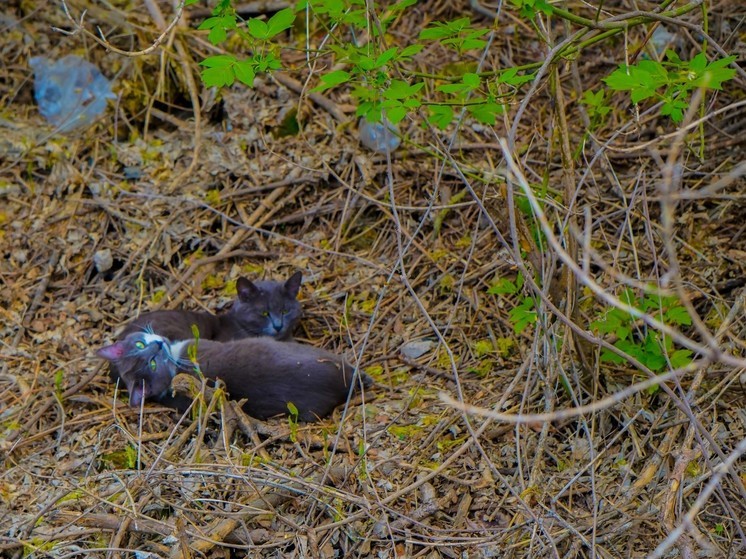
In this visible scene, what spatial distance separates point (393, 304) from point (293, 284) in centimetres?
62

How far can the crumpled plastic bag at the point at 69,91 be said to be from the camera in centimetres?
639

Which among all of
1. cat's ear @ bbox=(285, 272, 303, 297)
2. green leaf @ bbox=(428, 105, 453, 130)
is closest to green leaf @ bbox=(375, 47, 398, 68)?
green leaf @ bbox=(428, 105, 453, 130)

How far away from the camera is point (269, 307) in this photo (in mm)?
5137

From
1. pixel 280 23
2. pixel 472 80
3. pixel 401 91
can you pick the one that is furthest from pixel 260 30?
pixel 472 80

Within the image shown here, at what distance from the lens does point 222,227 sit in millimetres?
5742

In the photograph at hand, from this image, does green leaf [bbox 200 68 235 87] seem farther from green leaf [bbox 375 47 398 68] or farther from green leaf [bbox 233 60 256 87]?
green leaf [bbox 375 47 398 68]

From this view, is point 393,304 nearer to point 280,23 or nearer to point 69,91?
point 280,23

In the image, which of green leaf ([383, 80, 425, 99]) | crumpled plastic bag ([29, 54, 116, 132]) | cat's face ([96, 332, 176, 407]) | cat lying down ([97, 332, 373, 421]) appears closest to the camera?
green leaf ([383, 80, 425, 99])

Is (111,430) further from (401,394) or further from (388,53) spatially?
(388,53)

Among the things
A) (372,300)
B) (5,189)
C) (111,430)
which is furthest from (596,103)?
(5,189)

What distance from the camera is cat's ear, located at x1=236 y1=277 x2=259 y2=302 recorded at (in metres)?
5.14

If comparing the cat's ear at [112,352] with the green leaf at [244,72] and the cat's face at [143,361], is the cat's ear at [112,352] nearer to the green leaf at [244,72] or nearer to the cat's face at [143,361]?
the cat's face at [143,361]

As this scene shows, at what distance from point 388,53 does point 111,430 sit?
2.39m

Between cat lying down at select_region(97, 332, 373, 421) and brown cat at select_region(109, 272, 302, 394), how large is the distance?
19 centimetres
